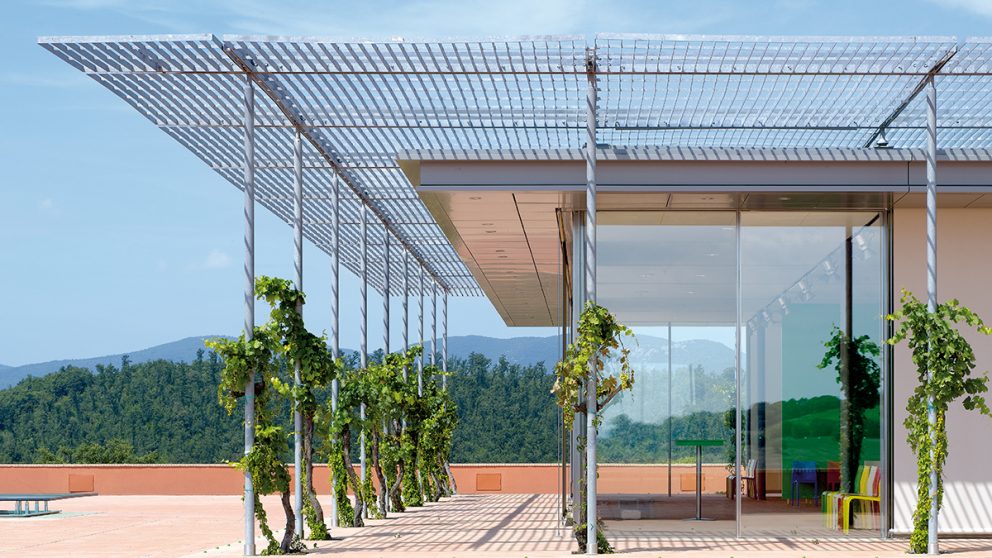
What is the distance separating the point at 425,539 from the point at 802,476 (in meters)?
4.12

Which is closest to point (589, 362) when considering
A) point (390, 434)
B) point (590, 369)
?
point (590, 369)

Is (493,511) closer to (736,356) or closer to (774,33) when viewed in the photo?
(736,356)

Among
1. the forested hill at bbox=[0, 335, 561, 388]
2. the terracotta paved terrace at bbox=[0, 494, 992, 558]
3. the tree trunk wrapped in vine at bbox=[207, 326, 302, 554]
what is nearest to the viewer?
the tree trunk wrapped in vine at bbox=[207, 326, 302, 554]

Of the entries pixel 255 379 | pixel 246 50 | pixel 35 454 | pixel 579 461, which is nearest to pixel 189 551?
pixel 255 379

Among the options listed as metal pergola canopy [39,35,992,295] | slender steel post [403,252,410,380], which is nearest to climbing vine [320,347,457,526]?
slender steel post [403,252,410,380]

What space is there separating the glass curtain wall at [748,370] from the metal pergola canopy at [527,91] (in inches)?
48.5

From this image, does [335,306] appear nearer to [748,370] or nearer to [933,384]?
[748,370]

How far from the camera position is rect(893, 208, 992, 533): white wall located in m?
14.7

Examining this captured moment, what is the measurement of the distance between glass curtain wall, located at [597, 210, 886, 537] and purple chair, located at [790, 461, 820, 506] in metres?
0.02

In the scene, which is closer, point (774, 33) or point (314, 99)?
point (774, 33)

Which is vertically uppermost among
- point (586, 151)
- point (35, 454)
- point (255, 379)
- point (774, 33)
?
point (774, 33)

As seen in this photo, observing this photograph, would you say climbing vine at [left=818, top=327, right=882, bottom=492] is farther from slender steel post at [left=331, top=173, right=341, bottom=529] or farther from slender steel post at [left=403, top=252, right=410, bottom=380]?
slender steel post at [left=403, top=252, right=410, bottom=380]

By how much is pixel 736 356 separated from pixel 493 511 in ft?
24.0

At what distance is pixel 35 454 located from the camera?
152 feet
